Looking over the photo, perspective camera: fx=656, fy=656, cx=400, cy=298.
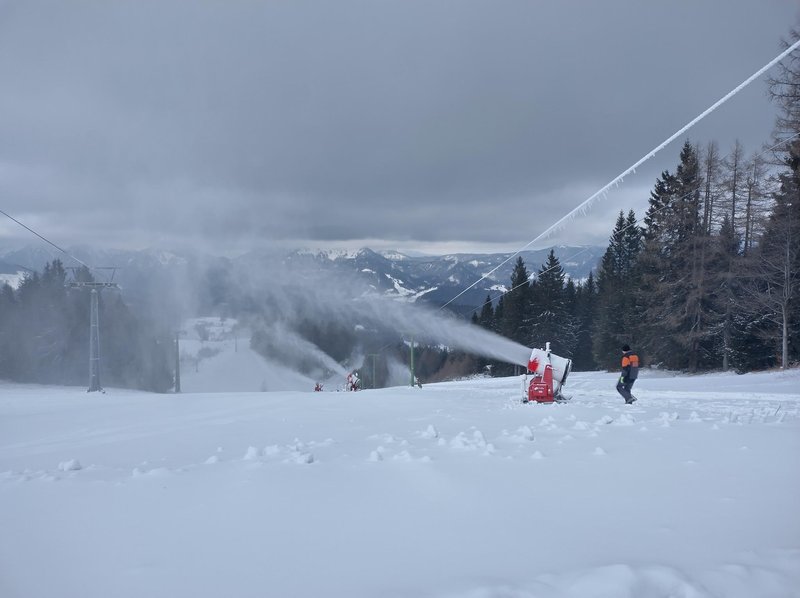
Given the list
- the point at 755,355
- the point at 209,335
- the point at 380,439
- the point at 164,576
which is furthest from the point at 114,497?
the point at 209,335

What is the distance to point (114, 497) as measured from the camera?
5.91m

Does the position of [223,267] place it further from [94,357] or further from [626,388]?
[626,388]

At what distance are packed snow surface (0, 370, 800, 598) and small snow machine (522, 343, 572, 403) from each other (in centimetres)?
744

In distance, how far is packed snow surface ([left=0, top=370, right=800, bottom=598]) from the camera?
3.94 m

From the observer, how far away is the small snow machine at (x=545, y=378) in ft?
58.1

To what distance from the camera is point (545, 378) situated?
58.7 ft

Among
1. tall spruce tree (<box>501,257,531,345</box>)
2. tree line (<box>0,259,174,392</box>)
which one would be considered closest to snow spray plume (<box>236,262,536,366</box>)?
tall spruce tree (<box>501,257,531,345</box>)

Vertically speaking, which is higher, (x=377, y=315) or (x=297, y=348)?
(x=377, y=315)

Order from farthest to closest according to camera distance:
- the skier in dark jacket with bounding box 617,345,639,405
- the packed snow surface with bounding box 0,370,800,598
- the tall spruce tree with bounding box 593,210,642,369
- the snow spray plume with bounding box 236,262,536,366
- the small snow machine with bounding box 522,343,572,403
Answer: the tall spruce tree with bounding box 593,210,642,369
the snow spray plume with bounding box 236,262,536,366
the small snow machine with bounding box 522,343,572,403
the skier in dark jacket with bounding box 617,345,639,405
the packed snow surface with bounding box 0,370,800,598

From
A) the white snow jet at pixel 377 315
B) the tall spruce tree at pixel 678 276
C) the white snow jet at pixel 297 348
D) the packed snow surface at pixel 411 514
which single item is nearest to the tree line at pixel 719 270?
the tall spruce tree at pixel 678 276

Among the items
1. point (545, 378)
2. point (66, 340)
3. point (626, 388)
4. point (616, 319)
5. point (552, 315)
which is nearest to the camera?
point (626, 388)

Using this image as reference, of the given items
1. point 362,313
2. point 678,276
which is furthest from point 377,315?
point 678,276

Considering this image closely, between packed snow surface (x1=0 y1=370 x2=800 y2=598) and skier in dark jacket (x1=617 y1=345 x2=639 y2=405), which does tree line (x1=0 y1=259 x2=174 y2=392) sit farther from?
packed snow surface (x1=0 y1=370 x2=800 y2=598)

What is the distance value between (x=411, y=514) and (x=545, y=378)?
13150 mm
